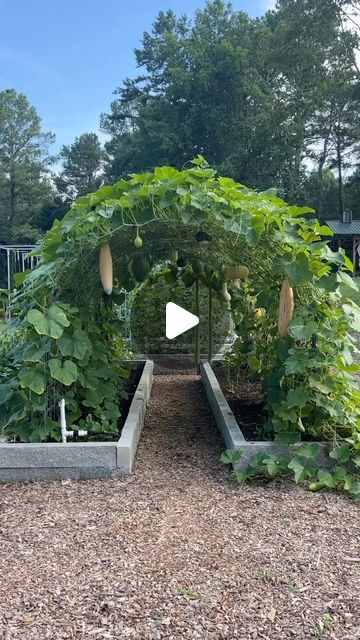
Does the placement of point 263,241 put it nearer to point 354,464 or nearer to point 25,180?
point 354,464

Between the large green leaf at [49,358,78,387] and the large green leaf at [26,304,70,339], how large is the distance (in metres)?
0.20

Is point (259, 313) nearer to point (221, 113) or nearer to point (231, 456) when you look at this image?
point (231, 456)

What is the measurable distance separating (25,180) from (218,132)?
12080 millimetres

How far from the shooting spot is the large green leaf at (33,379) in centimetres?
306

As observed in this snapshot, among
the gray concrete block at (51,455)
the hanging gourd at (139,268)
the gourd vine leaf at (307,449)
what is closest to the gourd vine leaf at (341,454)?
the gourd vine leaf at (307,449)

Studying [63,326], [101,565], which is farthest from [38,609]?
[63,326]

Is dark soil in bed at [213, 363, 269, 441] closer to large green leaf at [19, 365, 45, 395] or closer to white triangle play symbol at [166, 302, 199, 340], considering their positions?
white triangle play symbol at [166, 302, 199, 340]

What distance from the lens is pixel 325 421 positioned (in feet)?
10.4

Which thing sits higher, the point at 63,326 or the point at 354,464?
the point at 63,326

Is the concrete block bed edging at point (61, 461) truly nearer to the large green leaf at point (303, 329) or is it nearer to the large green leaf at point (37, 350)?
the large green leaf at point (37, 350)

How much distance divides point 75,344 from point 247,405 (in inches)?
71.1

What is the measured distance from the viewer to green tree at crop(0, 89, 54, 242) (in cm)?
3152

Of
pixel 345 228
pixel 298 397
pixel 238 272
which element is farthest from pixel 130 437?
pixel 345 228

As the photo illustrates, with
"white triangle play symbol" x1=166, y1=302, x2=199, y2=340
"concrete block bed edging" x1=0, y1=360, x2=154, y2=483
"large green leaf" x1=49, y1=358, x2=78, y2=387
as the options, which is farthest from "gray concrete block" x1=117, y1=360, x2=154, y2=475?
"white triangle play symbol" x1=166, y1=302, x2=199, y2=340
